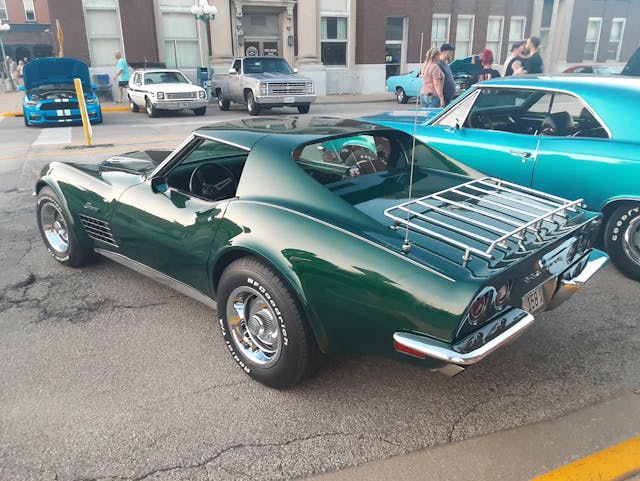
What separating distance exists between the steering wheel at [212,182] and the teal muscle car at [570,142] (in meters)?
2.51

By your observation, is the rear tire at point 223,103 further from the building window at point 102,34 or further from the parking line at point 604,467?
the parking line at point 604,467

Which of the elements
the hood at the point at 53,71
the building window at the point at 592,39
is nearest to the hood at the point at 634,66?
the hood at the point at 53,71

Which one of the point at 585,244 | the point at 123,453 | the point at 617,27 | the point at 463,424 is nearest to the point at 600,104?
the point at 585,244

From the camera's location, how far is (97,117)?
47.4 ft

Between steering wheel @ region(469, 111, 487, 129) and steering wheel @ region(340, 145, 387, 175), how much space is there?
2.19 meters

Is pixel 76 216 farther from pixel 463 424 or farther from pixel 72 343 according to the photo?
pixel 463 424

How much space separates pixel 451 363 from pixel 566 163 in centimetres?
288

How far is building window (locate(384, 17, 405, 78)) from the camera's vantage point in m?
27.8

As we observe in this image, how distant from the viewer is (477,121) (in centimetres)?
543

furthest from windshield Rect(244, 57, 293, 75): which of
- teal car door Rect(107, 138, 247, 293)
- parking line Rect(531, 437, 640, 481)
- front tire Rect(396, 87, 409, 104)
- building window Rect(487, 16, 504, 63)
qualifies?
building window Rect(487, 16, 504, 63)

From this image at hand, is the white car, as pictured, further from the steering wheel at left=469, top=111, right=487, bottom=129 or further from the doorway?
the steering wheel at left=469, top=111, right=487, bottom=129

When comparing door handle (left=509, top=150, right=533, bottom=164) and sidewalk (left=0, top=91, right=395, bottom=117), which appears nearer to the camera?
door handle (left=509, top=150, right=533, bottom=164)

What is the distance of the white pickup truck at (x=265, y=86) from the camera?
16.0m

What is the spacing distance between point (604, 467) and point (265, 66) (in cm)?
1646
